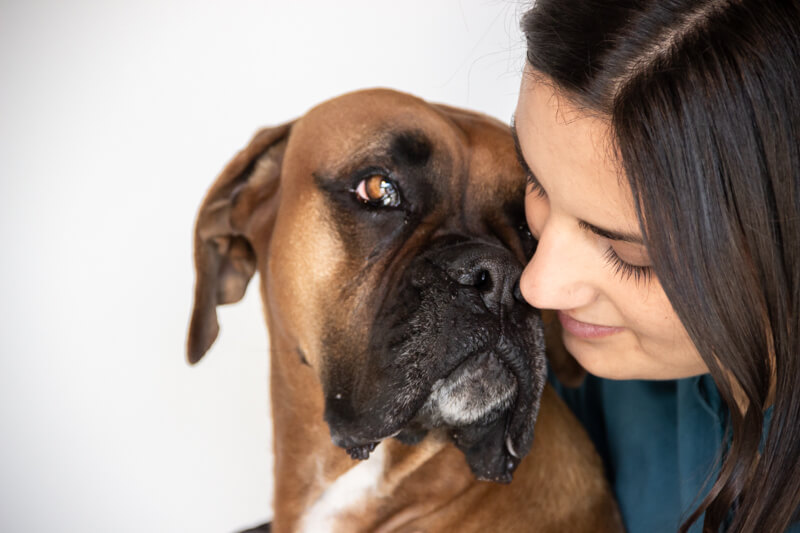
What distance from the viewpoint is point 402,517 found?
1.81 m

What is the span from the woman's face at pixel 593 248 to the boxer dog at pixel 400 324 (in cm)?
12

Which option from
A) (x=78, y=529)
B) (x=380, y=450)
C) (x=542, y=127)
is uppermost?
(x=542, y=127)

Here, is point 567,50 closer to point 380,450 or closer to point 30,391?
point 380,450

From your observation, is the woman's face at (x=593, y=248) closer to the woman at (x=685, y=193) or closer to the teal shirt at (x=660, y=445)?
the woman at (x=685, y=193)

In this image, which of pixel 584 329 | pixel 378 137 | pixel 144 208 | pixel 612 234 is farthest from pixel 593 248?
pixel 144 208

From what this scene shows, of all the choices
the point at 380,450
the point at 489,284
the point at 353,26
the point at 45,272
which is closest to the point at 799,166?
the point at 489,284

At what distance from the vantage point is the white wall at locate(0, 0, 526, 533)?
263 cm

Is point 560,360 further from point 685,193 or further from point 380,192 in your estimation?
point 685,193

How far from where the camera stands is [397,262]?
5.51 feet

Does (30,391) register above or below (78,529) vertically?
above

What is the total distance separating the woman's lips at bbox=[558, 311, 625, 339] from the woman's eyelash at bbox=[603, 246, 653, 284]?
21cm

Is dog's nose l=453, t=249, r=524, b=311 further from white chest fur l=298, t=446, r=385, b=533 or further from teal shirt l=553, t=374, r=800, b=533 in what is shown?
teal shirt l=553, t=374, r=800, b=533

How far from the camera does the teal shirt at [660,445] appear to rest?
5.92 feet

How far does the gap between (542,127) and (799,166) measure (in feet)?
1.44
